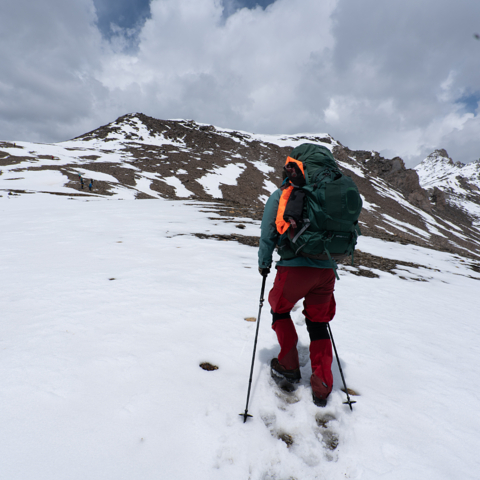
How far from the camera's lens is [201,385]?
9.21 ft

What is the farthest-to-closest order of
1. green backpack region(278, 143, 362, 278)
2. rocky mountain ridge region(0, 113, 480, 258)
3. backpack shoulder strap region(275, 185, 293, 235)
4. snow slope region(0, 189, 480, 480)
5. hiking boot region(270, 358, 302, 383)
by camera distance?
rocky mountain ridge region(0, 113, 480, 258) < hiking boot region(270, 358, 302, 383) < backpack shoulder strap region(275, 185, 293, 235) < green backpack region(278, 143, 362, 278) < snow slope region(0, 189, 480, 480)

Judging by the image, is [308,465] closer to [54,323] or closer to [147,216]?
[54,323]

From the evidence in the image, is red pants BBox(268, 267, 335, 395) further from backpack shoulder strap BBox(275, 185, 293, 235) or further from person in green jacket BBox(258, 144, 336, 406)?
backpack shoulder strap BBox(275, 185, 293, 235)

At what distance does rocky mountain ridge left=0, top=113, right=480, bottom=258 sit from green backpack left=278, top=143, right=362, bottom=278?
12956 mm

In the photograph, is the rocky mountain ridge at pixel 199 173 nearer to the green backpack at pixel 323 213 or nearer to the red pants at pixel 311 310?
the red pants at pixel 311 310

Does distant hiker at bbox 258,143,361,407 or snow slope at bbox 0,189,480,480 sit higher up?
distant hiker at bbox 258,143,361,407

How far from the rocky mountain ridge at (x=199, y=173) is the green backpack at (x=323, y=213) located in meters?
13.0

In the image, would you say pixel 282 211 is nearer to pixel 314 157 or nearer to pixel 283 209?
pixel 283 209

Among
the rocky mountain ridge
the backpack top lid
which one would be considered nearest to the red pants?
the backpack top lid

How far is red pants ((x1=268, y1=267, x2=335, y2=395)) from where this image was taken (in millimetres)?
2822

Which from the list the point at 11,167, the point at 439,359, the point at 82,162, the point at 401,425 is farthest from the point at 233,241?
the point at 82,162

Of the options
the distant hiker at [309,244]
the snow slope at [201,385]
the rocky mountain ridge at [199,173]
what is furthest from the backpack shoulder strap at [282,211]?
the rocky mountain ridge at [199,173]

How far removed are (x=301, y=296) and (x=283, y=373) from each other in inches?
39.8

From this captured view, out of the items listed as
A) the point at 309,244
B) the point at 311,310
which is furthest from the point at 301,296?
the point at 309,244
